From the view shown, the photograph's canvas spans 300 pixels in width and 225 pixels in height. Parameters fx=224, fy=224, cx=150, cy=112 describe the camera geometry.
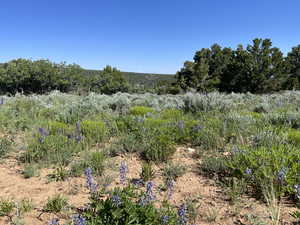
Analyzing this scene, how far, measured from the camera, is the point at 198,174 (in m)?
3.24

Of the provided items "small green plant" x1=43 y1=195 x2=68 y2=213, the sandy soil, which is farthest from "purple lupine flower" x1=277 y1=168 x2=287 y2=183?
"small green plant" x1=43 y1=195 x2=68 y2=213

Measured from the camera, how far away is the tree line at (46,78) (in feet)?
108

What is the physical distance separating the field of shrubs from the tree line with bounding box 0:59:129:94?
101 ft

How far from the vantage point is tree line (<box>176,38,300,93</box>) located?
2600 centimetres

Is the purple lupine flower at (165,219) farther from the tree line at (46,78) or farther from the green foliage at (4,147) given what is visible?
the tree line at (46,78)

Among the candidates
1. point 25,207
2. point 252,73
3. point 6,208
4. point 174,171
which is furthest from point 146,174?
point 252,73

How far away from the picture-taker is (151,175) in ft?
9.91

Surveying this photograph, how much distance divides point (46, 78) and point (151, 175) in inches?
1340

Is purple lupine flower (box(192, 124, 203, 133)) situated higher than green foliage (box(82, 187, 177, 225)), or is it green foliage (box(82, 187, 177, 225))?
purple lupine flower (box(192, 124, 203, 133))

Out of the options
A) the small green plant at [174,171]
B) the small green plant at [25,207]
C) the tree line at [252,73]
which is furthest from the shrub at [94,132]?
the tree line at [252,73]

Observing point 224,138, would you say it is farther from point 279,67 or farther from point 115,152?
point 279,67

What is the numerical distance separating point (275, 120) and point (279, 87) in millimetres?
25194

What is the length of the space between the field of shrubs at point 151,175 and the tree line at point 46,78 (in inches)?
1208

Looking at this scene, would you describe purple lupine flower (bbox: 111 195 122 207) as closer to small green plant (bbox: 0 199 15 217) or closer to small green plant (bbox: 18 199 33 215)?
small green plant (bbox: 18 199 33 215)
